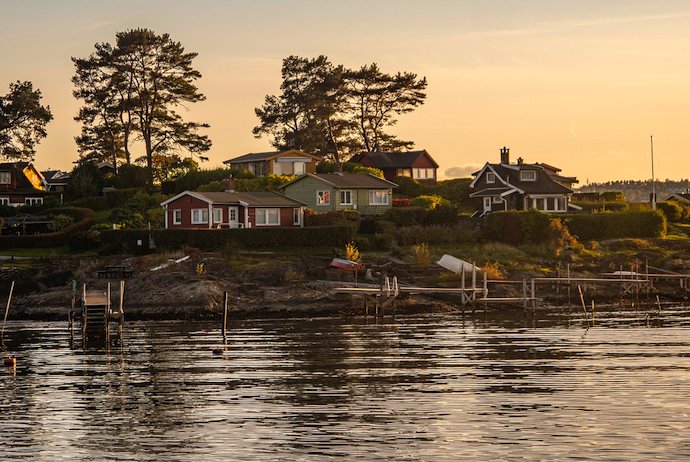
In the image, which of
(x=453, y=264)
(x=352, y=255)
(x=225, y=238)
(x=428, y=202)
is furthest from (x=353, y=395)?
(x=428, y=202)

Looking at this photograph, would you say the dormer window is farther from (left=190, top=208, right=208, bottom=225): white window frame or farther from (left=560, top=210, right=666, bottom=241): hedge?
(left=190, top=208, right=208, bottom=225): white window frame

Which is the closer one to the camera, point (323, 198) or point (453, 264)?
point (453, 264)

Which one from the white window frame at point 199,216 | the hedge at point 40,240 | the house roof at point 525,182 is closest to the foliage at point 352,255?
the white window frame at point 199,216

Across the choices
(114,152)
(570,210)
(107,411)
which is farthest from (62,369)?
(114,152)

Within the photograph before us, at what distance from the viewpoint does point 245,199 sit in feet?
349

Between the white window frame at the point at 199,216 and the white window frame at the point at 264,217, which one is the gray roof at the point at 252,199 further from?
the white window frame at the point at 199,216

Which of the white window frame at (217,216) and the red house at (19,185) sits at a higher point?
the red house at (19,185)

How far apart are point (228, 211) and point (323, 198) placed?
11.7 meters

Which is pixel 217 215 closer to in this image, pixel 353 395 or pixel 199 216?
pixel 199 216

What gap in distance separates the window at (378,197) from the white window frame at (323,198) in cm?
449

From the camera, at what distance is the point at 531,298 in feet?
265

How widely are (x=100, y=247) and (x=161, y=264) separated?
40.1ft

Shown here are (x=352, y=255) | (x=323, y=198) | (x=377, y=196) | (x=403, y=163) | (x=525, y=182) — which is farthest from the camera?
(x=403, y=163)

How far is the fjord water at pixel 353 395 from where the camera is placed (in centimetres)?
3403
